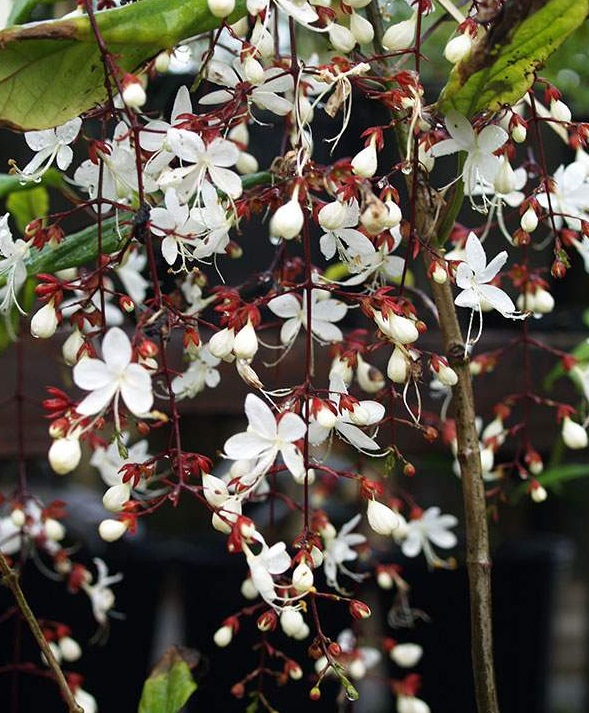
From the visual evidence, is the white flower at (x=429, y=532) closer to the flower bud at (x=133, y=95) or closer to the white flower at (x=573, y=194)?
the white flower at (x=573, y=194)

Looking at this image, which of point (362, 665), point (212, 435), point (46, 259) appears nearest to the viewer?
point (46, 259)

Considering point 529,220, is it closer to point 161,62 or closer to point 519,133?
point 519,133

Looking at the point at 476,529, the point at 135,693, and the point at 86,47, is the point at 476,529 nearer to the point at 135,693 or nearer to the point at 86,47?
the point at 86,47

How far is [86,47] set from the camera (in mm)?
525

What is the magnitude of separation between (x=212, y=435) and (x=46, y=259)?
1.26 meters

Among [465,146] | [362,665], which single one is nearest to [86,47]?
[465,146]

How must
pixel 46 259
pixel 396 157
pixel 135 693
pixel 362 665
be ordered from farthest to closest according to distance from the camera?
pixel 135 693 → pixel 396 157 → pixel 362 665 → pixel 46 259

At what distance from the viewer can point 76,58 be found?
1.74 ft

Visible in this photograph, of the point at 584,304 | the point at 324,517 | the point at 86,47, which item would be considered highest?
the point at 86,47

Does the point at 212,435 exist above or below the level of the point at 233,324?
below

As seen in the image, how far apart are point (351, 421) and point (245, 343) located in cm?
7

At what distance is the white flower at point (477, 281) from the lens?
0.55 metres

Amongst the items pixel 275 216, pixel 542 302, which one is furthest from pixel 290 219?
pixel 542 302

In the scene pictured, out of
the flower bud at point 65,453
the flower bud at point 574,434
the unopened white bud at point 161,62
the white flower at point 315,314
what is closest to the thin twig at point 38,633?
the flower bud at point 65,453
